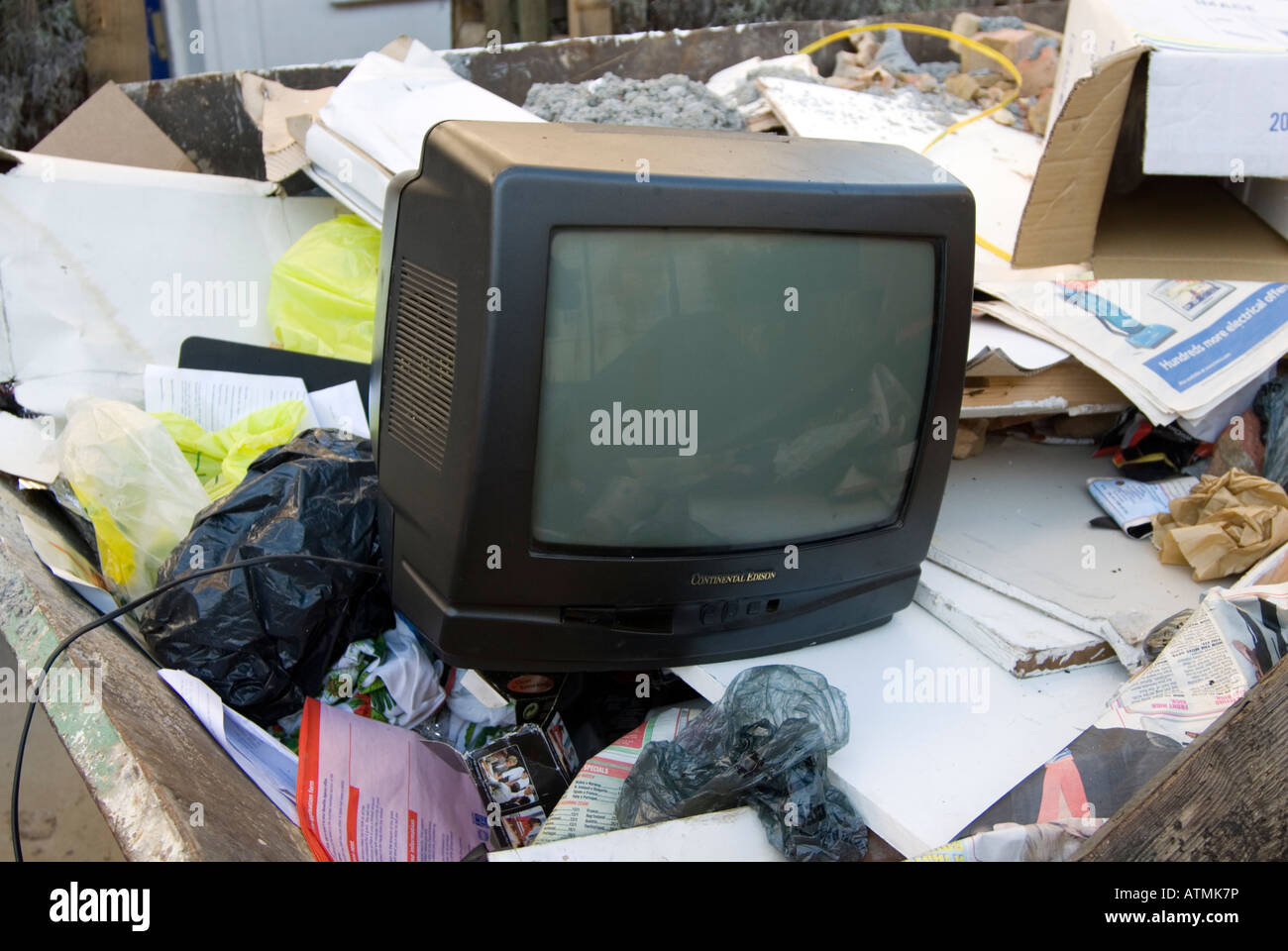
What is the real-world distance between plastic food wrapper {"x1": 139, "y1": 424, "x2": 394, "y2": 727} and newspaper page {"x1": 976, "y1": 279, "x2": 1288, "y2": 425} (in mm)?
1110

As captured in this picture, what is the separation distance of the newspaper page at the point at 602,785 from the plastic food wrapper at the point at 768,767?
0.10ft

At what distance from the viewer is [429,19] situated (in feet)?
13.2

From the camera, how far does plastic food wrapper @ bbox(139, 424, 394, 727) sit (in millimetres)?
1356

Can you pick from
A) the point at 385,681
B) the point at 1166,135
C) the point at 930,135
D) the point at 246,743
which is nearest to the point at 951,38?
the point at 930,135

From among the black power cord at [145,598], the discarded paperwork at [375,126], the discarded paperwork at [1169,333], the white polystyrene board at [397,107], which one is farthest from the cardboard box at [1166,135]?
the black power cord at [145,598]

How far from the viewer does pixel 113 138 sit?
2.42 metres

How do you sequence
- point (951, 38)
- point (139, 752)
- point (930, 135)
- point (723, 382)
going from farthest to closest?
point (951, 38)
point (930, 135)
point (723, 382)
point (139, 752)

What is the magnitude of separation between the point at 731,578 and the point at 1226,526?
0.77 metres

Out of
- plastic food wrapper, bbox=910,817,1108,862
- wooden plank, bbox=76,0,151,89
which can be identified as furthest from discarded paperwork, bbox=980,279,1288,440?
wooden plank, bbox=76,0,151,89

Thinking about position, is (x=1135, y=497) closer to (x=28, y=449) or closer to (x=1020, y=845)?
(x=1020, y=845)

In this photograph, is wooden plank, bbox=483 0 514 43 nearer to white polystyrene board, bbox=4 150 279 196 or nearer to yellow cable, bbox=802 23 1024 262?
yellow cable, bbox=802 23 1024 262

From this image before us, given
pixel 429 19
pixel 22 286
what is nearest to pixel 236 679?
pixel 22 286

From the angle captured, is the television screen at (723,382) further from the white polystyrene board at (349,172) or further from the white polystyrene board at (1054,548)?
the white polystyrene board at (349,172)
